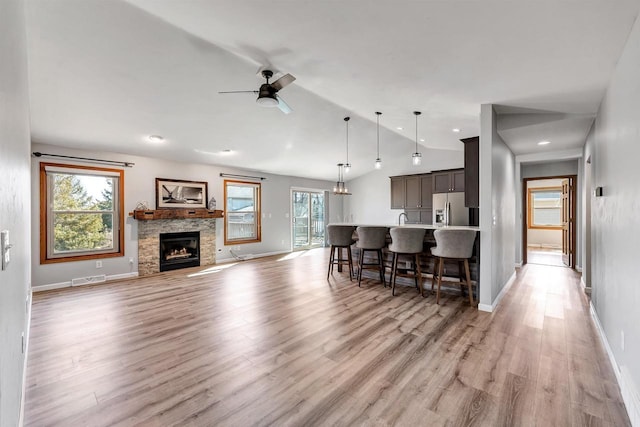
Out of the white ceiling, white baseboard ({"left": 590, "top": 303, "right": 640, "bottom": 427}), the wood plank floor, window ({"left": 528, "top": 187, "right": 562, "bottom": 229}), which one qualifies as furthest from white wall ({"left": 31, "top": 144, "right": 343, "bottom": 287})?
window ({"left": 528, "top": 187, "right": 562, "bottom": 229})

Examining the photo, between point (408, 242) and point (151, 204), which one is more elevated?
point (151, 204)

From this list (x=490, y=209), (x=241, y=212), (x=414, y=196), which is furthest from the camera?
(x=414, y=196)

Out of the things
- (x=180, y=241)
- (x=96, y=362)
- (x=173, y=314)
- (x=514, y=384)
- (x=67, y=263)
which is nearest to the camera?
(x=514, y=384)

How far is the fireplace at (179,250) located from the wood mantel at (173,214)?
1.38 ft

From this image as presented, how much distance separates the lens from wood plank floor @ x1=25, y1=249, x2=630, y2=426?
5.66 feet

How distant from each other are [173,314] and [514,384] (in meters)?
3.37

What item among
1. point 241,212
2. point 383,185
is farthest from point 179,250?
point 383,185

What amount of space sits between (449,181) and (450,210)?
32.3 inches

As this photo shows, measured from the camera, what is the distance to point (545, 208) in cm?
885

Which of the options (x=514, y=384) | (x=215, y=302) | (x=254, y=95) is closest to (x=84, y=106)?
(x=254, y=95)

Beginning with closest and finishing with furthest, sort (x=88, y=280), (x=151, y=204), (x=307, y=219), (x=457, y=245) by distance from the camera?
(x=457, y=245)
(x=88, y=280)
(x=151, y=204)
(x=307, y=219)

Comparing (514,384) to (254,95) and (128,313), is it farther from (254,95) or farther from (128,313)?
(254,95)

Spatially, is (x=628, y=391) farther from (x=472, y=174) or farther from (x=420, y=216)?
(x=420, y=216)

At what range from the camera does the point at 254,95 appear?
3994mm
